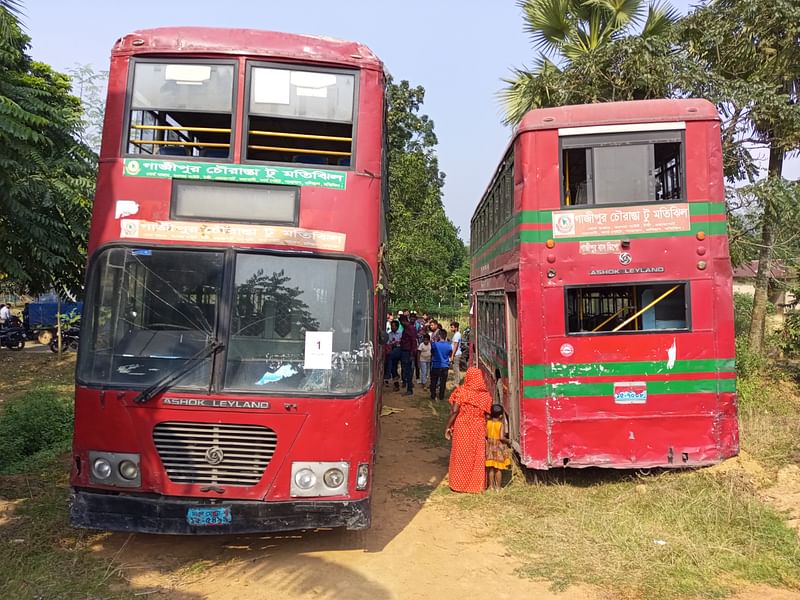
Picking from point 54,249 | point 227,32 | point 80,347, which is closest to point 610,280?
point 227,32

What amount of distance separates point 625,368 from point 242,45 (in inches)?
194

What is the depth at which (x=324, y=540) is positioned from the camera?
562 cm

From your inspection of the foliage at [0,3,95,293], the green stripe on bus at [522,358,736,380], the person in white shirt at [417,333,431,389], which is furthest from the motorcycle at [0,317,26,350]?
the green stripe on bus at [522,358,736,380]

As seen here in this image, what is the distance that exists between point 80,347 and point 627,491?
18.4 feet

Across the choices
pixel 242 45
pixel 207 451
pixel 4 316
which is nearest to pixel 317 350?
pixel 207 451

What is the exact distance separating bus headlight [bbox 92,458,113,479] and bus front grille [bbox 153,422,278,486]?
16.0 inches

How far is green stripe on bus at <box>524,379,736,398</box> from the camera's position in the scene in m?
6.60

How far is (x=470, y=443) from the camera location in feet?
23.5

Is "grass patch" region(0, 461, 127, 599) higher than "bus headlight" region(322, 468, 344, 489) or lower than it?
lower

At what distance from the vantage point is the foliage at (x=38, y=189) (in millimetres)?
7133

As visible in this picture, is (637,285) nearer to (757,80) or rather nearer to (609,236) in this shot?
(609,236)

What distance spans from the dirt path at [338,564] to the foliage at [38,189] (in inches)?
174

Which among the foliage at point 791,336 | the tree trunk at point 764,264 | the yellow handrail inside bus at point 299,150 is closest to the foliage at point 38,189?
the yellow handrail inside bus at point 299,150

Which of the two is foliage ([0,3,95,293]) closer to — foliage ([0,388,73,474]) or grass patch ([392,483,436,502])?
foliage ([0,388,73,474])
